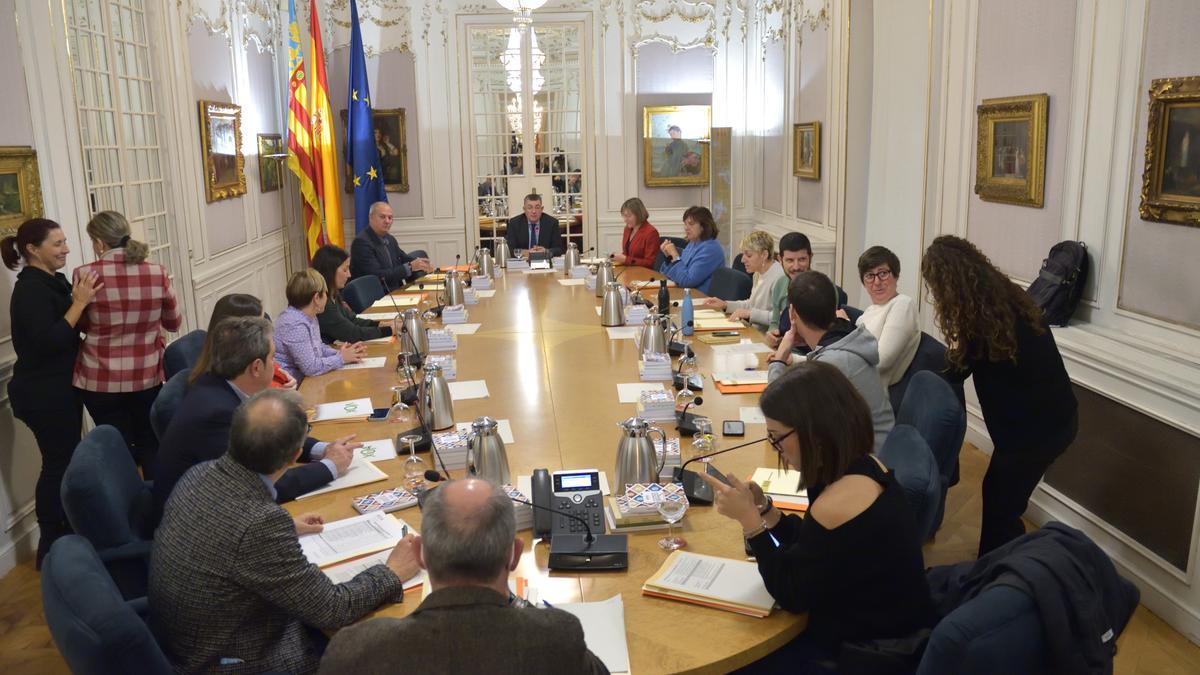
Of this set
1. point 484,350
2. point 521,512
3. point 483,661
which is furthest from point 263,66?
point 483,661

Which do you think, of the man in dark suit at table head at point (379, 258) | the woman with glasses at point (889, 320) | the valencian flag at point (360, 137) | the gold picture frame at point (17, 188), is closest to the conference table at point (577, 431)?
the woman with glasses at point (889, 320)

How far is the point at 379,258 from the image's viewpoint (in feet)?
26.4

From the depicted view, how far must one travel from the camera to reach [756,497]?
2.58 m

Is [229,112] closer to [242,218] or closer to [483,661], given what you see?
[242,218]

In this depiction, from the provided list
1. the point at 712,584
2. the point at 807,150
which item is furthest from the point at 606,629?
the point at 807,150

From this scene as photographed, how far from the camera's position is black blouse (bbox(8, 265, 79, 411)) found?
417cm

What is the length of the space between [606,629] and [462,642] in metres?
0.67

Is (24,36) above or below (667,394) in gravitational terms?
above

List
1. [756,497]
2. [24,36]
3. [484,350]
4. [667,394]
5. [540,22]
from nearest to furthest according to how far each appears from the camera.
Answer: [756,497], [667,394], [24,36], [484,350], [540,22]

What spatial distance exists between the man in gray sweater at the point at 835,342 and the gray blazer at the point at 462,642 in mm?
1963

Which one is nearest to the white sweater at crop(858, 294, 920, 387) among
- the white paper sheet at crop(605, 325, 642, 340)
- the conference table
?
the conference table

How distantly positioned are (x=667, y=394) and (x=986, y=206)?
2.86m

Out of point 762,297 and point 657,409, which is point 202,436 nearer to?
point 657,409

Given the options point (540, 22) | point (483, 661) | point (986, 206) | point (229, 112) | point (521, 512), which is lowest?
point (521, 512)
